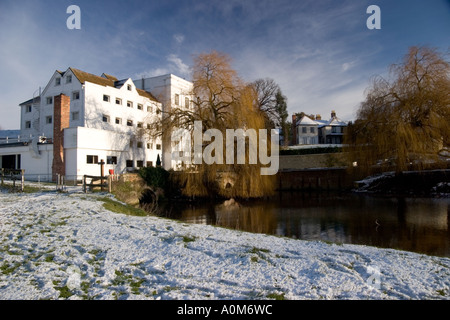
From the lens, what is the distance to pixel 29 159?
92.3ft

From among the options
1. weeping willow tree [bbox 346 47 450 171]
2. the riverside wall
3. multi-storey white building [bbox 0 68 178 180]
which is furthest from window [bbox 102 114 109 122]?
weeping willow tree [bbox 346 47 450 171]

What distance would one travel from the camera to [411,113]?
23.8m

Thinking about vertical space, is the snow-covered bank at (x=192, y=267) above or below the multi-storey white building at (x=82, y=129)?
below

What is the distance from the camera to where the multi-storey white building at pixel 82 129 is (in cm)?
2678

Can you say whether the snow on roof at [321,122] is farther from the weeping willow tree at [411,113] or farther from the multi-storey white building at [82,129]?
the weeping willow tree at [411,113]

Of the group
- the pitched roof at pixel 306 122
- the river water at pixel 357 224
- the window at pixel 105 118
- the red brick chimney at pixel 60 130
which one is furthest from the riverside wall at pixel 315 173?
the red brick chimney at pixel 60 130

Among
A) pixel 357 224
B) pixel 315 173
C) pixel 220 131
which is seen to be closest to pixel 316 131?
pixel 315 173

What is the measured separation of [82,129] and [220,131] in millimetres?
12472

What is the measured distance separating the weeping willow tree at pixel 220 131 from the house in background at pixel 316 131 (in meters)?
39.3

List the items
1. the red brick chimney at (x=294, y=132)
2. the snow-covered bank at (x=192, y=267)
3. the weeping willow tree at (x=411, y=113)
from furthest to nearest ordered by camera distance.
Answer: the red brick chimney at (x=294, y=132) → the weeping willow tree at (x=411, y=113) → the snow-covered bank at (x=192, y=267)

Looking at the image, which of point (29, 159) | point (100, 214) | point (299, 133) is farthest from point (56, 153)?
point (299, 133)

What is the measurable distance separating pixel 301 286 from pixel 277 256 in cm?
154
